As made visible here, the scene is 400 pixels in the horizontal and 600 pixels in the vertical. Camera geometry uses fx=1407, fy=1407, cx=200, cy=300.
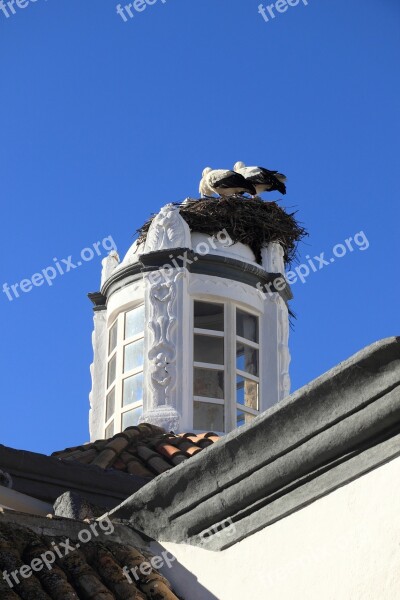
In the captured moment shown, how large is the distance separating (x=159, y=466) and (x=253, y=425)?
4.92 m

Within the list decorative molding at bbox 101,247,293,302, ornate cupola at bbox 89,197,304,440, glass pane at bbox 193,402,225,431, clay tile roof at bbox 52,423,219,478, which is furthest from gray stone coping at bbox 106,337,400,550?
decorative molding at bbox 101,247,293,302

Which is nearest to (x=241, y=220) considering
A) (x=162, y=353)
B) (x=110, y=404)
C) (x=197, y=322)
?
(x=197, y=322)

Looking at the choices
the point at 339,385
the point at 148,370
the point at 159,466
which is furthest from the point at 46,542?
the point at 148,370

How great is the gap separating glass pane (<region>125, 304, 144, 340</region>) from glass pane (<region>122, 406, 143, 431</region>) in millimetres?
905

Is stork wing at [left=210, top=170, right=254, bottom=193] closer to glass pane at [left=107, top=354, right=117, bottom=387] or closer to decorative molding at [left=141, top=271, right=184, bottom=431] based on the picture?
decorative molding at [left=141, top=271, right=184, bottom=431]

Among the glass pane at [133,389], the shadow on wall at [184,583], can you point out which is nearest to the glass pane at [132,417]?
the glass pane at [133,389]

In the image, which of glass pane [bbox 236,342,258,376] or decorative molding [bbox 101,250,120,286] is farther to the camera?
decorative molding [bbox 101,250,120,286]

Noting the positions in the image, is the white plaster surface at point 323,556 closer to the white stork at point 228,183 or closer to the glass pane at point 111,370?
the glass pane at point 111,370

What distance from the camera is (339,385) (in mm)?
6105

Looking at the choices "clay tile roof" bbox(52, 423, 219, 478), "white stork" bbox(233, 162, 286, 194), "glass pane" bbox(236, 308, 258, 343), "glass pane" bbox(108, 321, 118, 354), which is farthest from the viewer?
"white stork" bbox(233, 162, 286, 194)

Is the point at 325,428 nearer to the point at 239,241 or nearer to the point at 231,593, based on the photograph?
the point at 231,593

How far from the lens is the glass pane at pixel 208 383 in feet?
47.2

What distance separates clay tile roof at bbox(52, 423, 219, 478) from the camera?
11258 millimetres

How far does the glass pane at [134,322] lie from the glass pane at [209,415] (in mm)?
1076
